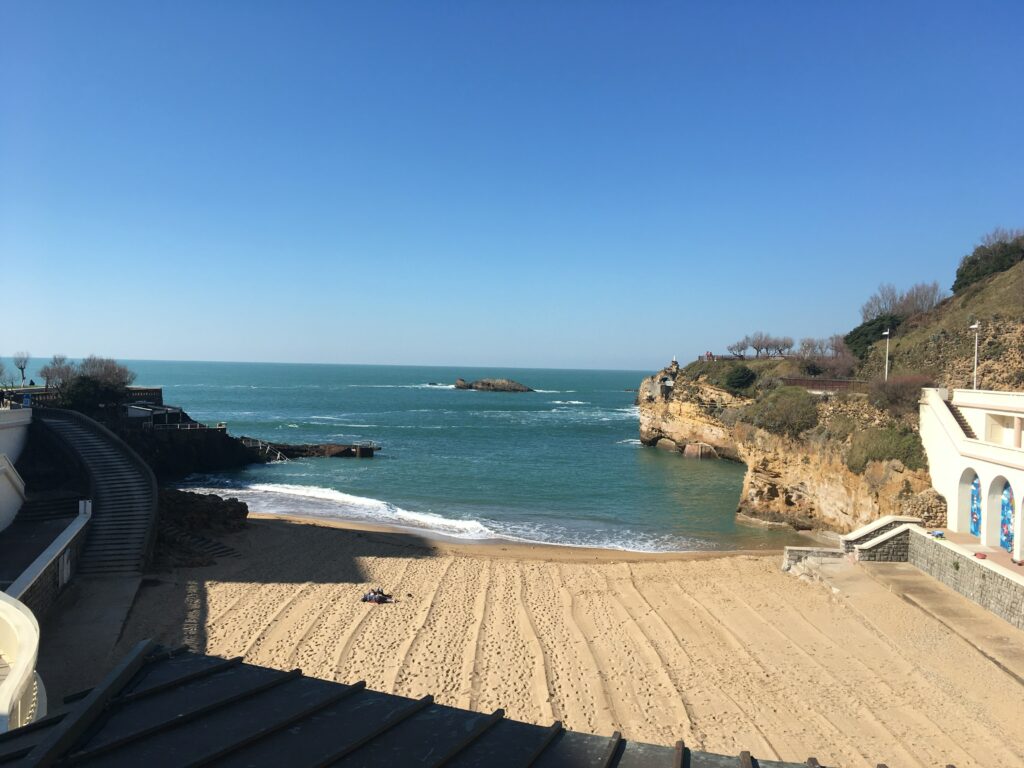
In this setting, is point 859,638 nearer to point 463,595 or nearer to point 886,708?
point 886,708

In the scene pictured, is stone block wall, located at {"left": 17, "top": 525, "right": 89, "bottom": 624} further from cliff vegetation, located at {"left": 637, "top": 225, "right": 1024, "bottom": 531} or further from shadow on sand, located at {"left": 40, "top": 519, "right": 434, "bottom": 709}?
cliff vegetation, located at {"left": 637, "top": 225, "right": 1024, "bottom": 531}

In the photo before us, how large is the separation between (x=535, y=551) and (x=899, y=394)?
16269mm

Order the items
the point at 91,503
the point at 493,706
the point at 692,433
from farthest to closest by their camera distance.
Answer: the point at 692,433, the point at 91,503, the point at 493,706

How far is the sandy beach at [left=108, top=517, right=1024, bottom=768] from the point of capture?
35.5 ft

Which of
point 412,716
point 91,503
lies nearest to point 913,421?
point 412,716

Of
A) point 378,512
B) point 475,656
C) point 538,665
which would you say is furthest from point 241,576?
point 378,512

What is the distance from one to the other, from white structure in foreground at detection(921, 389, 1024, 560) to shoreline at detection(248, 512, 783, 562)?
6.48 m

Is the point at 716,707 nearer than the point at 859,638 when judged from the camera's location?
Yes

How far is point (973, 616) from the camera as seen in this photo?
596 inches

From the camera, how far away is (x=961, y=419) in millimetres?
22016

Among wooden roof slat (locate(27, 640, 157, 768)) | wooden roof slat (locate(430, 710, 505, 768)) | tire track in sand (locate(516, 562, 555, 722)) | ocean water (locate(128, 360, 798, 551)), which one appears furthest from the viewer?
ocean water (locate(128, 360, 798, 551))

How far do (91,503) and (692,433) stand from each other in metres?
48.4

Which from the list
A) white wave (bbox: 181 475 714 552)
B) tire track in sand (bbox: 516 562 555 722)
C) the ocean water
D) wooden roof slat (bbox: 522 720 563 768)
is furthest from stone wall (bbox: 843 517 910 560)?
wooden roof slat (bbox: 522 720 563 768)

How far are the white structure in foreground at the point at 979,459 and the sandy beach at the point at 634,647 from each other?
5.14 metres
